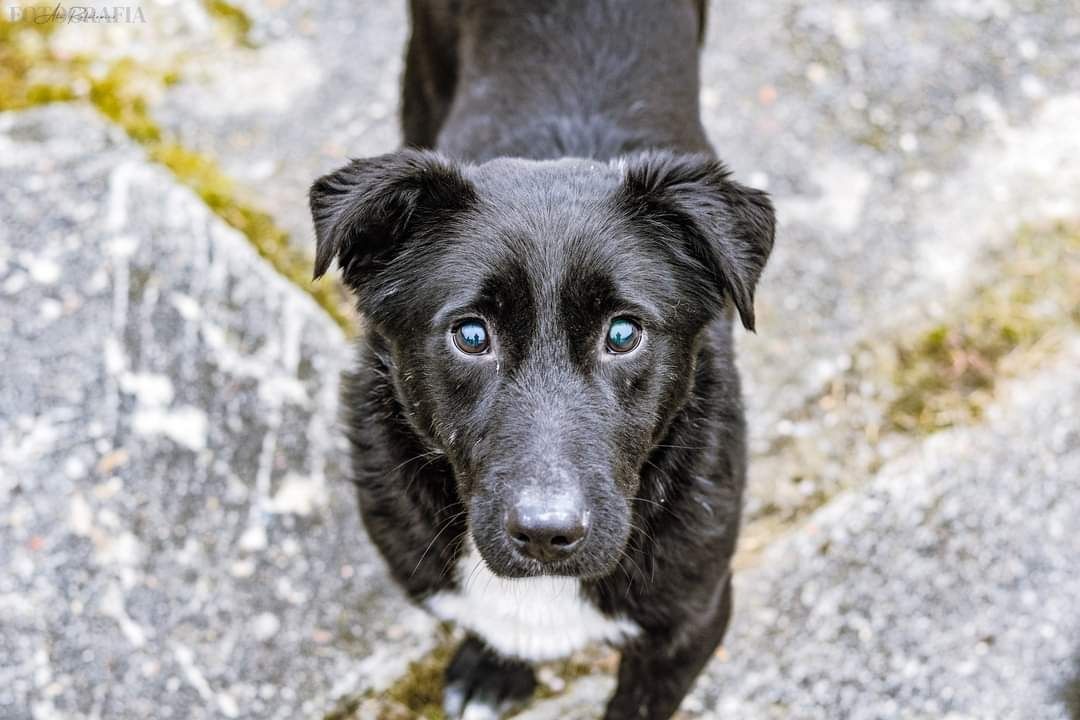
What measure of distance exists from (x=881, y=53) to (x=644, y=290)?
2.55 meters

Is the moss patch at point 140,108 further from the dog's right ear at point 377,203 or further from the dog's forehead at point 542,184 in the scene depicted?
the dog's forehead at point 542,184

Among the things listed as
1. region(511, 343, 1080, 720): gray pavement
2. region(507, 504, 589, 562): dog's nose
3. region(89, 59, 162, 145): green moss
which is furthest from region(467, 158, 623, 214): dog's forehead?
region(89, 59, 162, 145): green moss

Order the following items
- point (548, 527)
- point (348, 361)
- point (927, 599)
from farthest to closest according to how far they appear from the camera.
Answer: point (348, 361)
point (927, 599)
point (548, 527)

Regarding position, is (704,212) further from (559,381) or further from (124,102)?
(124,102)

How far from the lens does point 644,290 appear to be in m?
2.23

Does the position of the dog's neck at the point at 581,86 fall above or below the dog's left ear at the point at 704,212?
below

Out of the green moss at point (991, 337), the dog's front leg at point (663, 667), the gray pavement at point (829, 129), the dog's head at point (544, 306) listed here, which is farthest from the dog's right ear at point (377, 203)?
the green moss at point (991, 337)

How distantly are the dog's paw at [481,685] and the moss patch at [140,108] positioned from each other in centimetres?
117

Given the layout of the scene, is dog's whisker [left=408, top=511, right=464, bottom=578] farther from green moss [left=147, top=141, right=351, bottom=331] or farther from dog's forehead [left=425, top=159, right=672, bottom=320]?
green moss [left=147, top=141, right=351, bottom=331]

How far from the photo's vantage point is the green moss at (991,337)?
354 cm

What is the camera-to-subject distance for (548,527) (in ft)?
6.59

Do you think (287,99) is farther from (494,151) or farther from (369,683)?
(369,683)

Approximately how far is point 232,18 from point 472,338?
279 cm

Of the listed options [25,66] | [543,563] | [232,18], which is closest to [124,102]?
[25,66]
